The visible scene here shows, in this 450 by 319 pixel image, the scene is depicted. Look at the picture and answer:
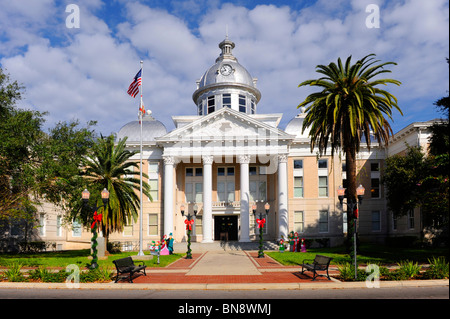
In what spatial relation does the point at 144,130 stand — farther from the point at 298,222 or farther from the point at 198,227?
the point at 298,222

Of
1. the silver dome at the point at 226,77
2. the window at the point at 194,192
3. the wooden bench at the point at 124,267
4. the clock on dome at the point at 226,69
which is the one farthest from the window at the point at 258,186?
the wooden bench at the point at 124,267

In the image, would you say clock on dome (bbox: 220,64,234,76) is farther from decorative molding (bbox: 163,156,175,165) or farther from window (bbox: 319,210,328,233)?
window (bbox: 319,210,328,233)

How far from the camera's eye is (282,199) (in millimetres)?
41531

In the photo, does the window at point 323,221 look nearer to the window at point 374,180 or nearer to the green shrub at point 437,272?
the window at point 374,180

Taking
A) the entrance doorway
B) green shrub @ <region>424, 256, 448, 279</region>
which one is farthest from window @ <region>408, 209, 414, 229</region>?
green shrub @ <region>424, 256, 448, 279</region>

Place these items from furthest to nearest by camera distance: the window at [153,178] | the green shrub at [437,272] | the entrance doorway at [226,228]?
the window at [153,178]
the entrance doorway at [226,228]
the green shrub at [437,272]

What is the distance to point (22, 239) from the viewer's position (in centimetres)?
3856

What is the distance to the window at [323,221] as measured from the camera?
154 feet

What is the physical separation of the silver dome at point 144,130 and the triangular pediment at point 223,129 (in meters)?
7.48

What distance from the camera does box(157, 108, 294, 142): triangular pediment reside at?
4316 cm

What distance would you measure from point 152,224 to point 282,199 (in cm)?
1560

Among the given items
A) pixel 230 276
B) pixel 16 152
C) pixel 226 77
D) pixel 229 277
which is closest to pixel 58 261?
pixel 16 152

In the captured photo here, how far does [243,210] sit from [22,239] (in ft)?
70.0
